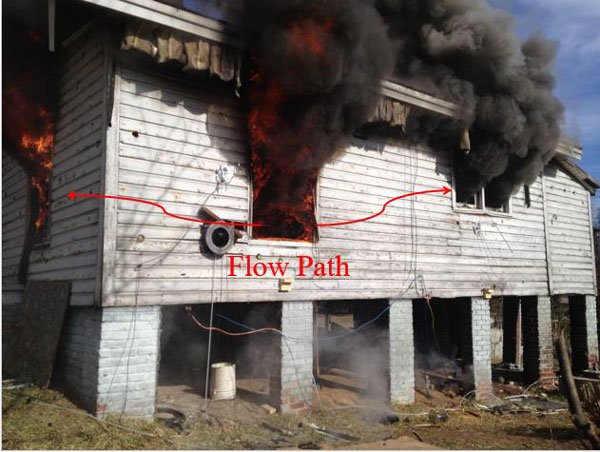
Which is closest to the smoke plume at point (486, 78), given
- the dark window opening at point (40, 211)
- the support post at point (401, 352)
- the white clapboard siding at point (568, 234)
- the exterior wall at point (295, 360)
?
the white clapboard siding at point (568, 234)

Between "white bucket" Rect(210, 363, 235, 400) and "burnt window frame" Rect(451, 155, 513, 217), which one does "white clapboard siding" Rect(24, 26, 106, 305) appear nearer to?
"white bucket" Rect(210, 363, 235, 400)

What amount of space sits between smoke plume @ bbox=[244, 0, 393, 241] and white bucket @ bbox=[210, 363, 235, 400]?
3.02 meters

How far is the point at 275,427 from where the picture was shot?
7.82 m

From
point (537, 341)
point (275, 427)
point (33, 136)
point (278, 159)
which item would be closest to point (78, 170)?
point (33, 136)

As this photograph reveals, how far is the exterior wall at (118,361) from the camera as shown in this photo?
6.67 meters

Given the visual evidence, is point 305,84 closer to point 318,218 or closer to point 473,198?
point 318,218

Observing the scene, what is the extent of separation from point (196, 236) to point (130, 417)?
110 inches

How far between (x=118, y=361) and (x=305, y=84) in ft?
17.0

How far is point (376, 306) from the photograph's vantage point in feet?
35.0

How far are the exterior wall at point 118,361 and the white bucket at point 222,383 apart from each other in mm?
2148

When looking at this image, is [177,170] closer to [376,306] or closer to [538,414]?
[376,306]

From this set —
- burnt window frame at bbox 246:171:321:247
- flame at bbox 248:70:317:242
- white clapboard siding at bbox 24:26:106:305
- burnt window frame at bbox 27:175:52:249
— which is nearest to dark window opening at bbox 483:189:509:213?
burnt window frame at bbox 246:171:321:247

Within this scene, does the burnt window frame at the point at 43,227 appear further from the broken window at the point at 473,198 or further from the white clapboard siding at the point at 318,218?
the broken window at the point at 473,198

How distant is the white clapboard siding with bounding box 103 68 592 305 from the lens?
23.5 ft
